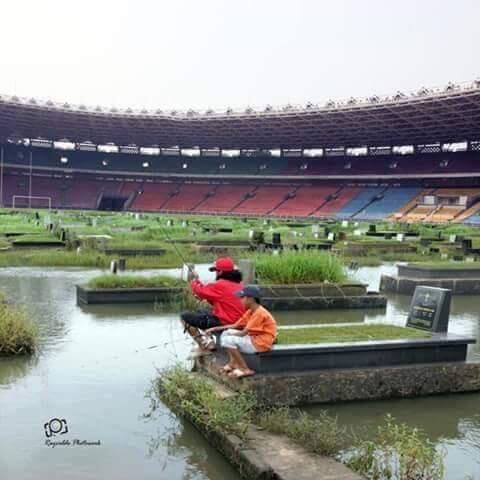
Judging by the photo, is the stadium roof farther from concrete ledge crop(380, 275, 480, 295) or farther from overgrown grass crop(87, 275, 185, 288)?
overgrown grass crop(87, 275, 185, 288)

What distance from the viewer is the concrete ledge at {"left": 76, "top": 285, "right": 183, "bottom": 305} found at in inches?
Answer: 599

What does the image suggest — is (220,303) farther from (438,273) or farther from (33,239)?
(33,239)

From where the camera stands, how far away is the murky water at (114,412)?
20.8 ft

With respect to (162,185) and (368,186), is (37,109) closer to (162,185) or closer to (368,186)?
(162,185)

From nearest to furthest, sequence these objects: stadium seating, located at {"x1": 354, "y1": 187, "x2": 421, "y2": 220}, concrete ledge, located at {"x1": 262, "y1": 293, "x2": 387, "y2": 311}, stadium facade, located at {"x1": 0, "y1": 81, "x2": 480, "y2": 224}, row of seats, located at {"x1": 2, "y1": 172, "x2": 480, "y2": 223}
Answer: concrete ledge, located at {"x1": 262, "y1": 293, "x2": 387, "y2": 311}, stadium facade, located at {"x1": 0, "y1": 81, "x2": 480, "y2": 224}, row of seats, located at {"x1": 2, "y1": 172, "x2": 480, "y2": 223}, stadium seating, located at {"x1": 354, "y1": 187, "x2": 421, "y2": 220}

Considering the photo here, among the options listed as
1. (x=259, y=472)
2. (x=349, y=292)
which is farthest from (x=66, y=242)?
(x=259, y=472)

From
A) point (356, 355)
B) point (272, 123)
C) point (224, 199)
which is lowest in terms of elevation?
point (356, 355)

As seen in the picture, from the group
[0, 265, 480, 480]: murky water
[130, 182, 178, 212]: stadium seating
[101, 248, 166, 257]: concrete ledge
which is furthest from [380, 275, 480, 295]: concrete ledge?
[130, 182, 178, 212]: stadium seating

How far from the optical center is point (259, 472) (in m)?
5.82

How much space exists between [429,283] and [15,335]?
12.1 metres

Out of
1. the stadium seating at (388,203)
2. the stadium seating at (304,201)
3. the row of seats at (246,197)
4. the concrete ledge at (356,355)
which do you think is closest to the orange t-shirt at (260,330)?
the concrete ledge at (356,355)

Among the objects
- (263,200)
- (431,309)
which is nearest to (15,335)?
(431,309)

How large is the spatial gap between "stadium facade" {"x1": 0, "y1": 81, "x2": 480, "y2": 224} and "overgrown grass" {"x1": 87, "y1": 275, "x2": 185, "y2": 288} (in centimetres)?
4690

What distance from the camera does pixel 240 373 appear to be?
26.0 feet
